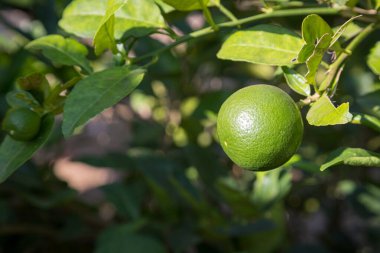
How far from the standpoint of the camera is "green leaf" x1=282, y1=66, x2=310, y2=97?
731 millimetres

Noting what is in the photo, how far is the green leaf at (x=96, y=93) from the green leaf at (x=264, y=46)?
0.41ft

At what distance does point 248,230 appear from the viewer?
1200 millimetres

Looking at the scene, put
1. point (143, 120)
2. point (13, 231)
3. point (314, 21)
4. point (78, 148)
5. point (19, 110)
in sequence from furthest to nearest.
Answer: point (78, 148), point (143, 120), point (13, 231), point (19, 110), point (314, 21)

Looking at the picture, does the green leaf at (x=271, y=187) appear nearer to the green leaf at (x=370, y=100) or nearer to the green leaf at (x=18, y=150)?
the green leaf at (x=370, y=100)

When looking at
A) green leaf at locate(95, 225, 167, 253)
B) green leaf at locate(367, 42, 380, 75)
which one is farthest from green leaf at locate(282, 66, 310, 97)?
green leaf at locate(95, 225, 167, 253)

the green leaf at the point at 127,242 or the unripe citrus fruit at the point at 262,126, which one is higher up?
the unripe citrus fruit at the point at 262,126

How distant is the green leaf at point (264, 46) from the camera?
732 mm

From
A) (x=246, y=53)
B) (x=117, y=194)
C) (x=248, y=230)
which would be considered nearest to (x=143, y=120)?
(x=117, y=194)

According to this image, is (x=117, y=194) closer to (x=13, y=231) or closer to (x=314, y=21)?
(x=13, y=231)

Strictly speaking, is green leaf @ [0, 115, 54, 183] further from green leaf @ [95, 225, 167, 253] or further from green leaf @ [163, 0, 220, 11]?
green leaf @ [95, 225, 167, 253]

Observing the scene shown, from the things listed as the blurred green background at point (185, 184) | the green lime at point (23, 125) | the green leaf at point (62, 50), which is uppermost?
the green leaf at point (62, 50)

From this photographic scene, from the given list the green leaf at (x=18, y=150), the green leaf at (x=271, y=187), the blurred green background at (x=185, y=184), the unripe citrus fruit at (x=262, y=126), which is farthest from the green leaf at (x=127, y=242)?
the unripe citrus fruit at (x=262, y=126)

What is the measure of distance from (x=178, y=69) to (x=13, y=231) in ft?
1.97

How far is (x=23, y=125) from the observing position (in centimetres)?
76
